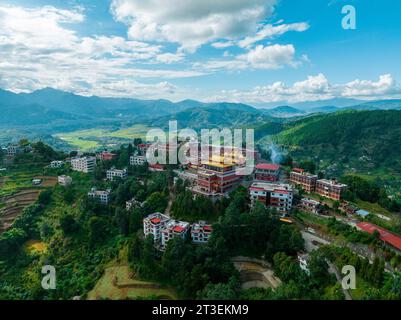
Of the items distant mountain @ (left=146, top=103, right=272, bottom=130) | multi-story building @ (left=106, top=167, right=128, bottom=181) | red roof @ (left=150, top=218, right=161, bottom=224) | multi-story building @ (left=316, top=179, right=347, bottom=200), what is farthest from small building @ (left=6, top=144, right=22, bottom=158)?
distant mountain @ (left=146, top=103, right=272, bottom=130)

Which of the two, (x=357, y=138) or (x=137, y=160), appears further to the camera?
(x=357, y=138)

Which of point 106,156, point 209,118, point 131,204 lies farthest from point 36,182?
point 209,118

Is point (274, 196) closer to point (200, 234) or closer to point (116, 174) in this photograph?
point (200, 234)

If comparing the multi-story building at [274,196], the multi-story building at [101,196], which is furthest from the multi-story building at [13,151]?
the multi-story building at [274,196]

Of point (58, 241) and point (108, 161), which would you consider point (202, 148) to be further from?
point (58, 241)

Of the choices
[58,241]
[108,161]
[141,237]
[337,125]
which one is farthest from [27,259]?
[337,125]

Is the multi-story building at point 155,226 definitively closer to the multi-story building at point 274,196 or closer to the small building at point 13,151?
the multi-story building at point 274,196

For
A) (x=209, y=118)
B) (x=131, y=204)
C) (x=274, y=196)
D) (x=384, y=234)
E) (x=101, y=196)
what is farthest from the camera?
(x=209, y=118)

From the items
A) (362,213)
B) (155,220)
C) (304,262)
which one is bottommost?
(304,262)

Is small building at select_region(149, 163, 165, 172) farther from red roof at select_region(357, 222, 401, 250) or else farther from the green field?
the green field
